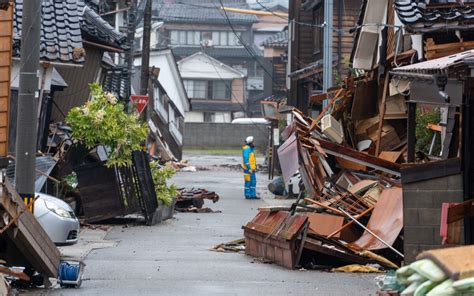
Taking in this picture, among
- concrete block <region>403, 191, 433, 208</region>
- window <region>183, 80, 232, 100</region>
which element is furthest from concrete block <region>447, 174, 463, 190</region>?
window <region>183, 80, 232, 100</region>

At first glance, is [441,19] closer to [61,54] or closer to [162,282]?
[162,282]

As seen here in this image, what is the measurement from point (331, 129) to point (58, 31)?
22.4 ft

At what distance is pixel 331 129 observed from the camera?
2039 cm

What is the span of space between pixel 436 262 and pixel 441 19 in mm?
9628

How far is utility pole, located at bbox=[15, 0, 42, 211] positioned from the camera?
15133 millimetres

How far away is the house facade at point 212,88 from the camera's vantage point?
83250 millimetres

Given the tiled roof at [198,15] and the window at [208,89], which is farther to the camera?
the tiled roof at [198,15]

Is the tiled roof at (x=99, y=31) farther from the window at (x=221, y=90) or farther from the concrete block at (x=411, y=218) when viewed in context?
the window at (x=221, y=90)

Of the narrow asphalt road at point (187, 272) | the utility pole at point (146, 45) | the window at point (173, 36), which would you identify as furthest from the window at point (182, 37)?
the narrow asphalt road at point (187, 272)

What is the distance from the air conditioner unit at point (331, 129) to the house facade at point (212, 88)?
62178 mm

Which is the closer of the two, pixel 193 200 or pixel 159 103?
pixel 193 200

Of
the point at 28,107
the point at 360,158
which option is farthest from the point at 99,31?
the point at 28,107

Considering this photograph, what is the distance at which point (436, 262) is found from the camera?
7016 millimetres

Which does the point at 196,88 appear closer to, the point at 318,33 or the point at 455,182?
the point at 318,33
